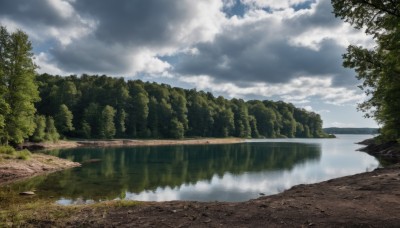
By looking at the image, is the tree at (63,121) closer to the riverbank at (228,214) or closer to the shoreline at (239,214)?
the riverbank at (228,214)

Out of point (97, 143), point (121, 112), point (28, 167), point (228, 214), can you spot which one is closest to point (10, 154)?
point (28, 167)

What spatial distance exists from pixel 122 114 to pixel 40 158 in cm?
8998

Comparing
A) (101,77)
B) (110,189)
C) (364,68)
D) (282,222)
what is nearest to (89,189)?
(110,189)

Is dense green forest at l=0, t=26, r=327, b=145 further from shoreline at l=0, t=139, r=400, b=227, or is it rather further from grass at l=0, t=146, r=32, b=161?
shoreline at l=0, t=139, r=400, b=227

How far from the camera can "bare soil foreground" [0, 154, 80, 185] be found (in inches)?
1374

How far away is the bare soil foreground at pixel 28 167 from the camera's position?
3491cm

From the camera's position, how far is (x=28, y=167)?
129ft

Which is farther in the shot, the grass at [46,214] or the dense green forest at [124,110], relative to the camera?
the dense green forest at [124,110]

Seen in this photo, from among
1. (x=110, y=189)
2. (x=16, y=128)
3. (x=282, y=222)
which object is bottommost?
(x=110, y=189)

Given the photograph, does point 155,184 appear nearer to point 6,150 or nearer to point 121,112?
point 6,150

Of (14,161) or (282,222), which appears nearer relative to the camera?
(282,222)

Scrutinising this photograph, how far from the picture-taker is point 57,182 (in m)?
33.8

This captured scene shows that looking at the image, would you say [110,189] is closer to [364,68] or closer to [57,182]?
[57,182]

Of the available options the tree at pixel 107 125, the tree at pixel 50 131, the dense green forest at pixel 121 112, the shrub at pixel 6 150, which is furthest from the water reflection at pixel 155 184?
the tree at pixel 107 125
